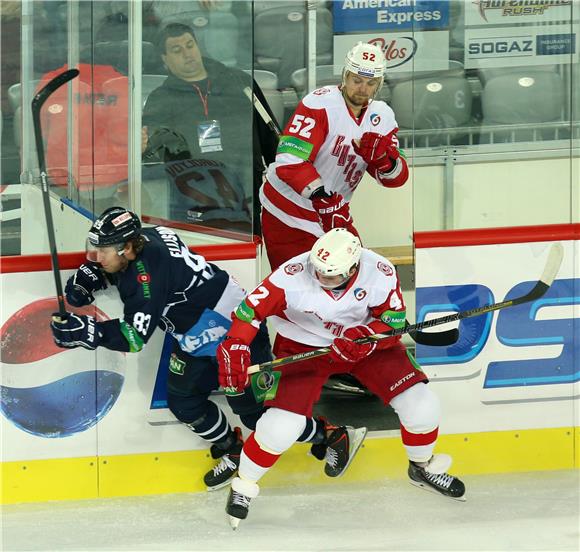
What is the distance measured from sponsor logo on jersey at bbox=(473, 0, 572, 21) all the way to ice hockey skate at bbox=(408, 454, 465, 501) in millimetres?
1599

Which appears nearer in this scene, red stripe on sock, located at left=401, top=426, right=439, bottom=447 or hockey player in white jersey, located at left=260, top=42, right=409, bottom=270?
red stripe on sock, located at left=401, top=426, right=439, bottom=447

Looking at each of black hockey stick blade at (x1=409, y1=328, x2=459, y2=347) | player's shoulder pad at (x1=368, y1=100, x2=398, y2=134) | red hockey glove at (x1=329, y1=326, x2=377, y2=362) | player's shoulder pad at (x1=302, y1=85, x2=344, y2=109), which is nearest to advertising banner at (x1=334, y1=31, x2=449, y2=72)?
player's shoulder pad at (x1=368, y1=100, x2=398, y2=134)

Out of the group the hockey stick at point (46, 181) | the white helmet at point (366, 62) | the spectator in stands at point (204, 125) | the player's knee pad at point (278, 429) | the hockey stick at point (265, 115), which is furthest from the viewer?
the hockey stick at point (265, 115)

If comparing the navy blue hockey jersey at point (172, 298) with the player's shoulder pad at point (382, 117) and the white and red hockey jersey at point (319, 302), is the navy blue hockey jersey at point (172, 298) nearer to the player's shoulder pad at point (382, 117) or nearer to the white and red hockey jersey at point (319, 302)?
the white and red hockey jersey at point (319, 302)

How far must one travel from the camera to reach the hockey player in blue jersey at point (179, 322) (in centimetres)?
408

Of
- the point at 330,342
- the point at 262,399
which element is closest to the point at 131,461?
the point at 262,399

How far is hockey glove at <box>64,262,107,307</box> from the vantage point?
427 centimetres

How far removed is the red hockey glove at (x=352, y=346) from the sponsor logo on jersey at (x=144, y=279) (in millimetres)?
593

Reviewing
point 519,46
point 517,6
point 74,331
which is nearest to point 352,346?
point 74,331

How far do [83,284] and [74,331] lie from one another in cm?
27

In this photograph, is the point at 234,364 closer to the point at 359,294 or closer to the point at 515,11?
the point at 359,294

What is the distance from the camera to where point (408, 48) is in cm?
500

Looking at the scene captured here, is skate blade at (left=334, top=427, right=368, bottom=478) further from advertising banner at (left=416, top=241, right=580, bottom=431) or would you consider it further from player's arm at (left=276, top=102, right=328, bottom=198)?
player's arm at (left=276, top=102, right=328, bottom=198)

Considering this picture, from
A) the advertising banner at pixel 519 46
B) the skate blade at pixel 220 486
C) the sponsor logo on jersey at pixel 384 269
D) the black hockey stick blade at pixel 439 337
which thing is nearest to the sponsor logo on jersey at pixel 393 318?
the sponsor logo on jersey at pixel 384 269
